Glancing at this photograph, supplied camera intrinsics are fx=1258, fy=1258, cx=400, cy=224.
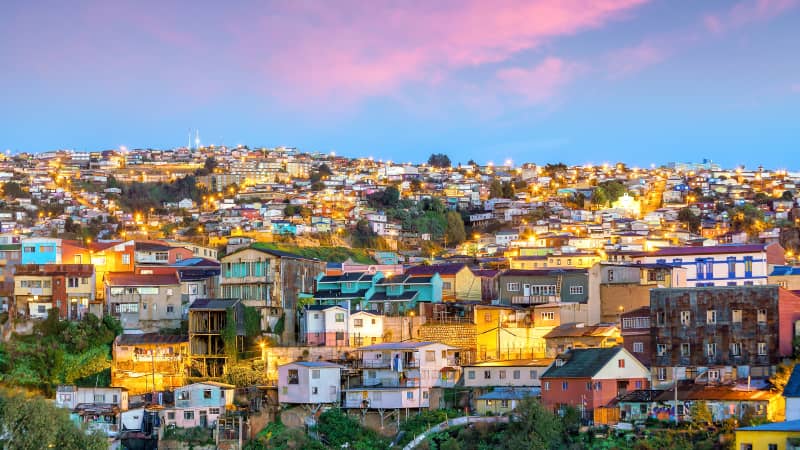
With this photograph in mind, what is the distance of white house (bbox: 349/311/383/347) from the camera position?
42.1m

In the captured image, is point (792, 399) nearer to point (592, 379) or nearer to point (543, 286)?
point (592, 379)

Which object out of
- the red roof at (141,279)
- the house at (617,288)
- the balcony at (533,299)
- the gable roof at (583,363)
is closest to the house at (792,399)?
the gable roof at (583,363)

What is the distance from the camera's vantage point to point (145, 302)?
1751 inches

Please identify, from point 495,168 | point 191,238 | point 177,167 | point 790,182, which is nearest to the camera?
point 191,238

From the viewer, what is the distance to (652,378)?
36094mm

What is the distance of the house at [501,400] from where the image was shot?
3584cm

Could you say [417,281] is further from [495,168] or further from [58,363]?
[495,168]

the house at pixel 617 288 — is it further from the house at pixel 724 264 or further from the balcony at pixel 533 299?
the house at pixel 724 264

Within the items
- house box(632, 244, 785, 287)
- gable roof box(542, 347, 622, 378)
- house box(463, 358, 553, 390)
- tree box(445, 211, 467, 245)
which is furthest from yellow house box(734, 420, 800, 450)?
tree box(445, 211, 467, 245)

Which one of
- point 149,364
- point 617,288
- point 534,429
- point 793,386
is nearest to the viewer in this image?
point 793,386

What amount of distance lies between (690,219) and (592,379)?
42.7 metres

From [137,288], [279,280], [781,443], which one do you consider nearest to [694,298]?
[781,443]

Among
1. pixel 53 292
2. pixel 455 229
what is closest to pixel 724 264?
pixel 53 292

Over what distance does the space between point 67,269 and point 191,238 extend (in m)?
22.5
